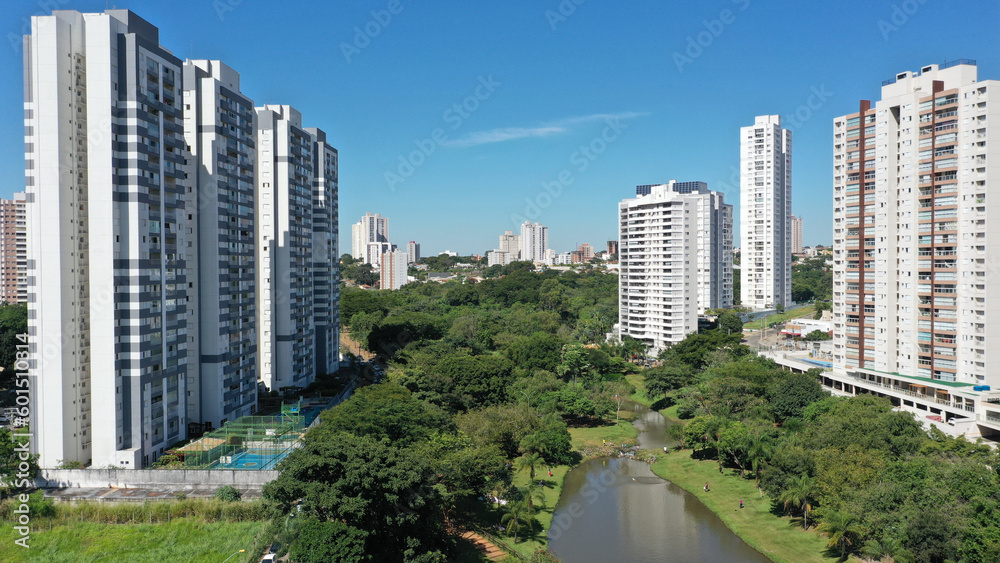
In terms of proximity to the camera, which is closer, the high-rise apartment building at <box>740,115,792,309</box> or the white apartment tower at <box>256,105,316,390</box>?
the white apartment tower at <box>256,105,316,390</box>

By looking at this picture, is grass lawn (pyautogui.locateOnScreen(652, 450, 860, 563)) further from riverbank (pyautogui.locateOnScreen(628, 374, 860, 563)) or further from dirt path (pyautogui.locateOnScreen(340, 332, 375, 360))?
dirt path (pyautogui.locateOnScreen(340, 332, 375, 360))

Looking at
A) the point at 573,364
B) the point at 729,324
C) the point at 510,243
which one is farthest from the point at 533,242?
the point at 573,364

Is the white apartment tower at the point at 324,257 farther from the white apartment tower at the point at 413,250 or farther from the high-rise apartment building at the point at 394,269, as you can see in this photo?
the white apartment tower at the point at 413,250

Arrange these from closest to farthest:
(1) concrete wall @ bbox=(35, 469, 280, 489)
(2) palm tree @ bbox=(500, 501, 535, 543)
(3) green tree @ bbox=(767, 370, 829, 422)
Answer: (2) palm tree @ bbox=(500, 501, 535, 543) < (1) concrete wall @ bbox=(35, 469, 280, 489) < (3) green tree @ bbox=(767, 370, 829, 422)

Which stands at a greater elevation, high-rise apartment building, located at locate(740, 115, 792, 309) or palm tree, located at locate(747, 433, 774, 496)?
high-rise apartment building, located at locate(740, 115, 792, 309)

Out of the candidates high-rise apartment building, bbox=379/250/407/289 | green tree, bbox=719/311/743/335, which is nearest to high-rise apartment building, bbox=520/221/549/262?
high-rise apartment building, bbox=379/250/407/289

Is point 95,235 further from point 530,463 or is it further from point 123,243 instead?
point 530,463

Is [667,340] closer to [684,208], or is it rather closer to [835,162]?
[684,208]

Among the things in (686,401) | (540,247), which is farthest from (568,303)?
(540,247)

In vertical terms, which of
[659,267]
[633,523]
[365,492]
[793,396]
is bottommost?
[633,523]
